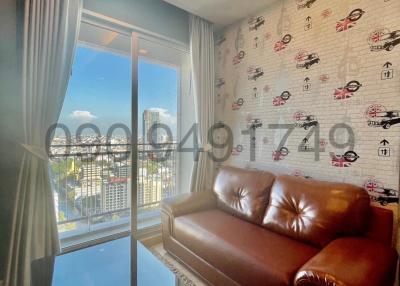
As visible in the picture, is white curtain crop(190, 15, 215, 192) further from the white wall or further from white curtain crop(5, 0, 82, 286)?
white curtain crop(5, 0, 82, 286)

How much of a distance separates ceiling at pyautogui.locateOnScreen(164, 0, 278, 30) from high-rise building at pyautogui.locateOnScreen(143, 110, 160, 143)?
1.32 meters

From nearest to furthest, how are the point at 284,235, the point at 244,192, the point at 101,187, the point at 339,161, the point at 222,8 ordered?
1. the point at 284,235
2. the point at 339,161
3. the point at 244,192
4. the point at 222,8
5. the point at 101,187

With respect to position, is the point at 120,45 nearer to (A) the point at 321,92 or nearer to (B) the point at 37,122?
(B) the point at 37,122

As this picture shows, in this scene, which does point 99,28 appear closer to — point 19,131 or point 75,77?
point 75,77

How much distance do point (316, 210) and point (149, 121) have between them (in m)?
2.25

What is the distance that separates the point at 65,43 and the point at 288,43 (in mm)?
2023

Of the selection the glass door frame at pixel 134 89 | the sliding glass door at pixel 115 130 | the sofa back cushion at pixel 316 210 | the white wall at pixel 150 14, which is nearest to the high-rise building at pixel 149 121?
the sliding glass door at pixel 115 130

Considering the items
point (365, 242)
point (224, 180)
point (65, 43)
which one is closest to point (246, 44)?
point (224, 180)

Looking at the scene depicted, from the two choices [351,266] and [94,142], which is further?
[94,142]

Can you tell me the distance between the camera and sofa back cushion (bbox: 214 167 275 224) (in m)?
1.99

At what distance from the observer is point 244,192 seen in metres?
2.14

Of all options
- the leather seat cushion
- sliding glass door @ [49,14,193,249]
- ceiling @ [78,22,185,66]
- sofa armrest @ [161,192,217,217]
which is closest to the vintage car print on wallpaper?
sofa armrest @ [161,192,217,217]

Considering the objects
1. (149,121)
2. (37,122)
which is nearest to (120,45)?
(149,121)

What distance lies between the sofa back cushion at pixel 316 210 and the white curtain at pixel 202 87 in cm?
109
